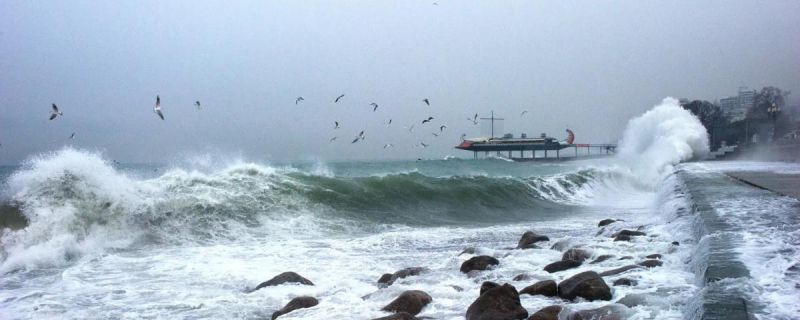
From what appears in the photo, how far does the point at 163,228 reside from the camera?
12547 mm

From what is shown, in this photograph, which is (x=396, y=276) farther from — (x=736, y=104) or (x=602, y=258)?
(x=736, y=104)

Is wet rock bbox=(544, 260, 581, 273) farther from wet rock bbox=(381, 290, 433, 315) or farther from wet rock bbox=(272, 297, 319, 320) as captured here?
wet rock bbox=(272, 297, 319, 320)

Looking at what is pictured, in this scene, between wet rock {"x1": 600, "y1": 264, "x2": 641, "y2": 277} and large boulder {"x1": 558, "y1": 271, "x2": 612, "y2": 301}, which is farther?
wet rock {"x1": 600, "y1": 264, "x2": 641, "y2": 277}

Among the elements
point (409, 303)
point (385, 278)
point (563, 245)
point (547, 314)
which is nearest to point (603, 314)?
point (547, 314)

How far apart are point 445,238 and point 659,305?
23.0 feet

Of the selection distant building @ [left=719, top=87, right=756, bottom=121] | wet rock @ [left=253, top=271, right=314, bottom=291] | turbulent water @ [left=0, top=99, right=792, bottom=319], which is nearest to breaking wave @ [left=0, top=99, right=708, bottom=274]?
turbulent water @ [left=0, top=99, right=792, bottom=319]

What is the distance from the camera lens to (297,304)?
583 cm

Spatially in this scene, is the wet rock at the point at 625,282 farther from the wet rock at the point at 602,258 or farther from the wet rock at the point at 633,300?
the wet rock at the point at 602,258

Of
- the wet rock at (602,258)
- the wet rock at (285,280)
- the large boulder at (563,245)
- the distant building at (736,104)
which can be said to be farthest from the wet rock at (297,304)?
the distant building at (736,104)

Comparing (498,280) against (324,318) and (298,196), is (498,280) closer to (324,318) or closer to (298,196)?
(324,318)

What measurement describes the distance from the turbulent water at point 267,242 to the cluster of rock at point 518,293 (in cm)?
12

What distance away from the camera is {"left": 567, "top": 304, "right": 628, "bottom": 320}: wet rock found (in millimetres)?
4340

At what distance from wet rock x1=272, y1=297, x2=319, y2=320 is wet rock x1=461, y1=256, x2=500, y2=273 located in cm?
208

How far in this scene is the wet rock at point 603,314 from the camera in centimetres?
434
